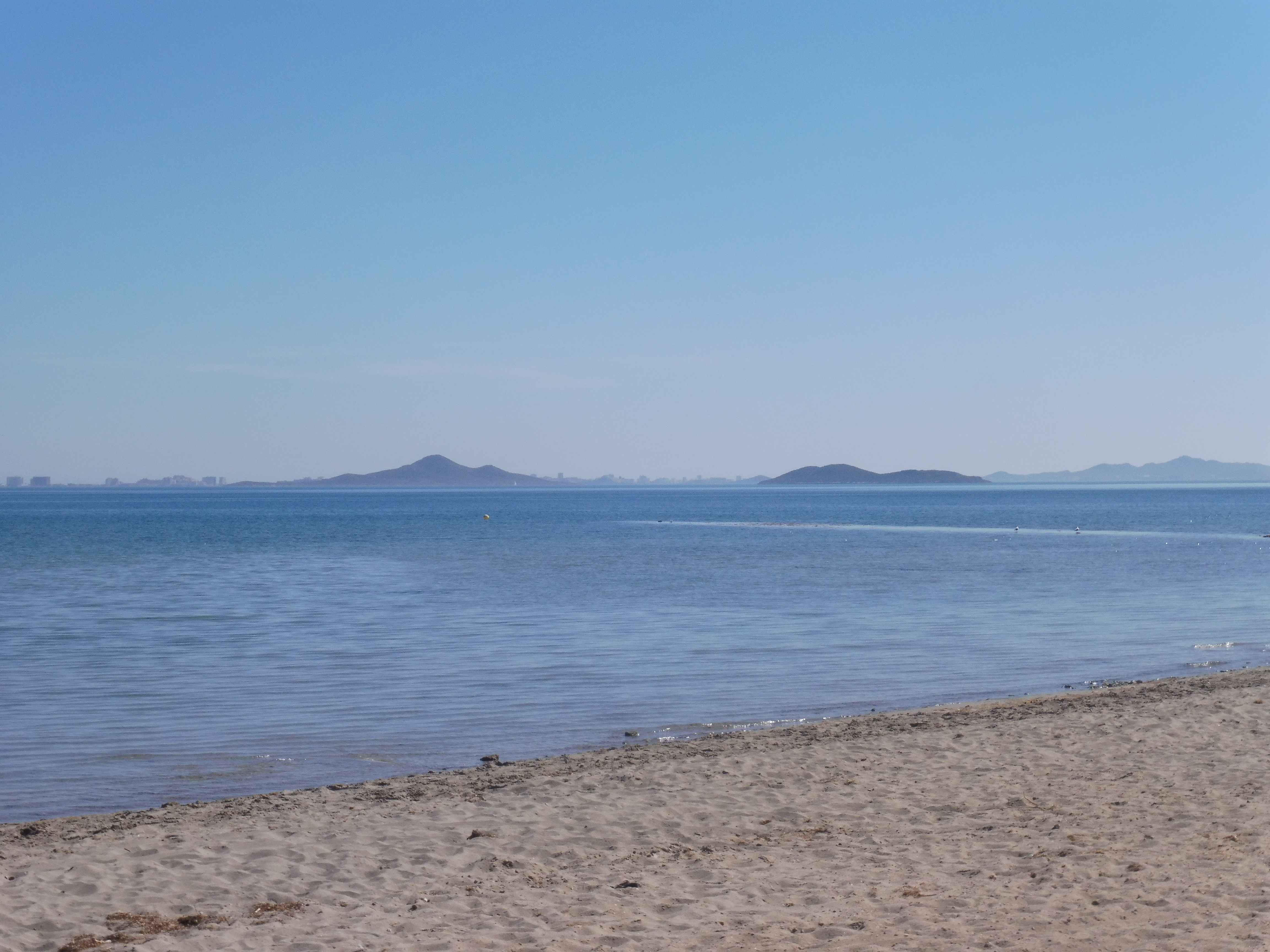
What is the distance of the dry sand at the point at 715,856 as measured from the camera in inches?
280

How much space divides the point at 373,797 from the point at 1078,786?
640 centimetres

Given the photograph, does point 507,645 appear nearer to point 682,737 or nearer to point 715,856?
point 682,737

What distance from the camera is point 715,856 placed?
8.82m

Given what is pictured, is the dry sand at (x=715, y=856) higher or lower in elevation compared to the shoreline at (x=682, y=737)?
higher

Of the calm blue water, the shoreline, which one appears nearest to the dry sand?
the shoreline

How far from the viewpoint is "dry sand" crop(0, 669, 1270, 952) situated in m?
7.12

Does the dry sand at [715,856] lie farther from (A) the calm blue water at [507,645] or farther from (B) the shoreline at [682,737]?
(A) the calm blue water at [507,645]

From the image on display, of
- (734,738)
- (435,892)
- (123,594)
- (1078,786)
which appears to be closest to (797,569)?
(123,594)

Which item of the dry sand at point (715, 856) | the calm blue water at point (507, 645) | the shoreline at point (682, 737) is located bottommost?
the calm blue water at point (507, 645)

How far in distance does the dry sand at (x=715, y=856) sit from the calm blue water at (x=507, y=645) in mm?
2363

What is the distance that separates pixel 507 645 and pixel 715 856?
49.3 feet

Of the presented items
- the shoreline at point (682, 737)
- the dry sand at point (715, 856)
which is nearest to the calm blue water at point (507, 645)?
the shoreline at point (682, 737)

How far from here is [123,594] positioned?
36406 millimetres

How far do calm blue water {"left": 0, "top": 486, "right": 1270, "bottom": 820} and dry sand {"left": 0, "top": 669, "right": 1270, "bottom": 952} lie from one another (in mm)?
2363
